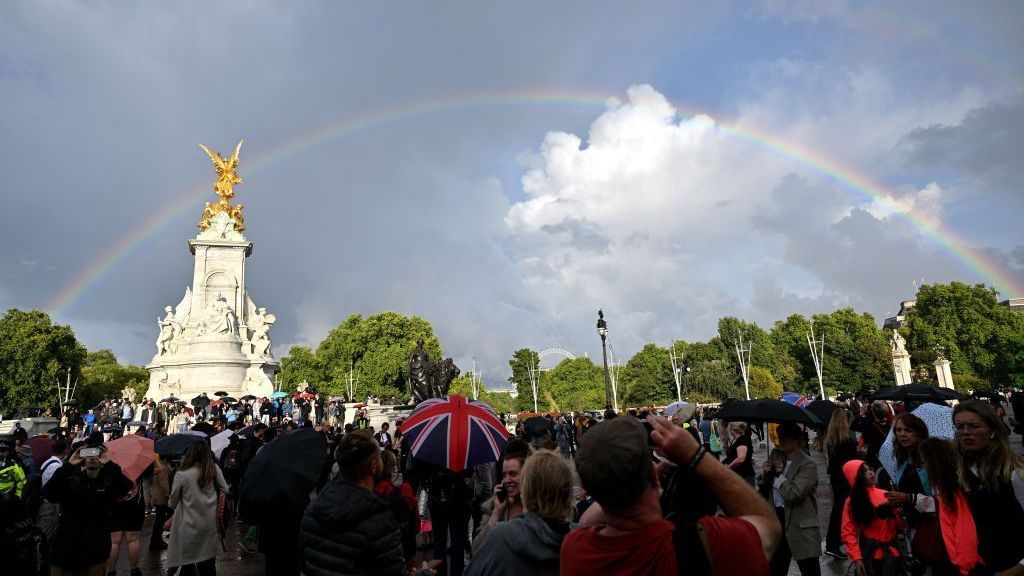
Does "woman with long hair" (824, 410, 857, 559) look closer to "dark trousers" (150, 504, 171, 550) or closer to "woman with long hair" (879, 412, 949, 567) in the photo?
"woman with long hair" (879, 412, 949, 567)

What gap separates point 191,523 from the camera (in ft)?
18.7

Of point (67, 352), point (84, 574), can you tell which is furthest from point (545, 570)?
point (67, 352)

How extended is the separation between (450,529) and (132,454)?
417 centimetres

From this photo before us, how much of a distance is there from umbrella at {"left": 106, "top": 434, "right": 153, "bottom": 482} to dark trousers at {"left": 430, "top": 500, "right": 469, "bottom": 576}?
3719mm

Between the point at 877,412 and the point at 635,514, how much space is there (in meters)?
11.6

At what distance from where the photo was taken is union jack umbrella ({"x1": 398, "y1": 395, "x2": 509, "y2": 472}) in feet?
17.8

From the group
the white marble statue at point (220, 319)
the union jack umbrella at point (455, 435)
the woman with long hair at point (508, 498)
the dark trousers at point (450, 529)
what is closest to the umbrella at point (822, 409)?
the union jack umbrella at point (455, 435)

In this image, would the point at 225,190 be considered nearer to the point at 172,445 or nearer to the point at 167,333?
the point at 167,333

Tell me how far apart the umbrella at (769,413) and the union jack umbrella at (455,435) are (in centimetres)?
255

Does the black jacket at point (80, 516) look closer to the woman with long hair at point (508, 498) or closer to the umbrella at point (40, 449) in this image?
the woman with long hair at point (508, 498)

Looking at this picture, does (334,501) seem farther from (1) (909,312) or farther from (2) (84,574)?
(1) (909,312)

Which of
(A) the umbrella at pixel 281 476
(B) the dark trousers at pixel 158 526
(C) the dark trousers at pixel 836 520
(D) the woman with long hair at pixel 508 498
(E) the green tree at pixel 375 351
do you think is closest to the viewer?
(D) the woman with long hair at pixel 508 498

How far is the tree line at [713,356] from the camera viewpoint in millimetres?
52625

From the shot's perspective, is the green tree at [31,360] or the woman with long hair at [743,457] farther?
the green tree at [31,360]
